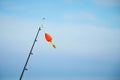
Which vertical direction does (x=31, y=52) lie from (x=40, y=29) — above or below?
below

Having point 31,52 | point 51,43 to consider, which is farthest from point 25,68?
point 51,43

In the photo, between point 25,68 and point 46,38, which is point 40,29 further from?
point 25,68

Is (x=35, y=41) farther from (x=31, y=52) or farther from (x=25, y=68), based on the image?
(x=25, y=68)

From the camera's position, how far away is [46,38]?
292 inches

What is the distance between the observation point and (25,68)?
7.39 m

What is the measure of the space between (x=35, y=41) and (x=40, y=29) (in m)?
0.37

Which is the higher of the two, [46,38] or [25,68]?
[46,38]

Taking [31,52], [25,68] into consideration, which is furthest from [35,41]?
[25,68]

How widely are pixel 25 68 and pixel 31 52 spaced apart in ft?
1.58

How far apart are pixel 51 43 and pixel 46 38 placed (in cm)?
20

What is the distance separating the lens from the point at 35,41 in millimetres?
7613

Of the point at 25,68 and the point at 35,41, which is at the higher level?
the point at 35,41

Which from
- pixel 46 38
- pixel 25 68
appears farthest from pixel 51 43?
pixel 25 68

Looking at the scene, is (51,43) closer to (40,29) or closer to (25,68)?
(40,29)
